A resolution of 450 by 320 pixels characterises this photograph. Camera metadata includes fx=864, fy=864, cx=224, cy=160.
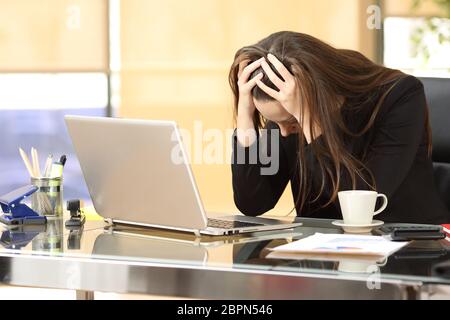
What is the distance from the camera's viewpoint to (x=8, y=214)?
1.96 meters

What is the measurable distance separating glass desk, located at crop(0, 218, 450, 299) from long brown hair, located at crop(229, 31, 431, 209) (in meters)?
0.35

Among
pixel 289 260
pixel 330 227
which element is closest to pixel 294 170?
pixel 330 227

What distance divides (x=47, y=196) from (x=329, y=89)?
715mm

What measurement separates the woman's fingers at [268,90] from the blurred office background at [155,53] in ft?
7.33

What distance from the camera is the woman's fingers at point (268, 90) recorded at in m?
2.06

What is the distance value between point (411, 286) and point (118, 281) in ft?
1.61

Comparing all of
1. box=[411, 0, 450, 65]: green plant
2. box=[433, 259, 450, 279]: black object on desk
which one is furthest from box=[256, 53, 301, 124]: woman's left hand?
box=[411, 0, 450, 65]: green plant

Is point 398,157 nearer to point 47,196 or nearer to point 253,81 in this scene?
point 253,81

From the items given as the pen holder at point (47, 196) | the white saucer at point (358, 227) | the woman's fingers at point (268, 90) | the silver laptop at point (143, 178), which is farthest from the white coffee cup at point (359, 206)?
the pen holder at point (47, 196)

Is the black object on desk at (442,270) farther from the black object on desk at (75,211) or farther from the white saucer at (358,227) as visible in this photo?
the black object on desk at (75,211)

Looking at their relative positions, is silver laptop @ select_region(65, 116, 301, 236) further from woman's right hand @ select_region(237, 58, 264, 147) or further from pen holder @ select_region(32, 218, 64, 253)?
woman's right hand @ select_region(237, 58, 264, 147)

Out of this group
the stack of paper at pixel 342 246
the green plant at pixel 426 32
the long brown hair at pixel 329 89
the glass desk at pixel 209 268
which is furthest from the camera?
the green plant at pixel 426 32

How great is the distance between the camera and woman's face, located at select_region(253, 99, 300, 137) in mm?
2105

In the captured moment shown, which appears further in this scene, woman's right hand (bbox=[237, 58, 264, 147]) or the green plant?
the green plant
